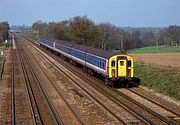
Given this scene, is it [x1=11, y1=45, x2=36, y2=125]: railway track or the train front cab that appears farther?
the train front cab

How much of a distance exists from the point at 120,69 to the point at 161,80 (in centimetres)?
315

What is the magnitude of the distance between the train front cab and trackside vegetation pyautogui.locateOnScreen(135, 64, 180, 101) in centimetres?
194

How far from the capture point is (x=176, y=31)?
5010 inches

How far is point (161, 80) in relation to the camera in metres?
25.7

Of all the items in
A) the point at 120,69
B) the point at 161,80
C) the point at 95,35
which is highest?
the point at 95,35

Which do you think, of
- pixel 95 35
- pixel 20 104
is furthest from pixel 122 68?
pixel 95 35

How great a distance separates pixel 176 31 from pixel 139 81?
103 m

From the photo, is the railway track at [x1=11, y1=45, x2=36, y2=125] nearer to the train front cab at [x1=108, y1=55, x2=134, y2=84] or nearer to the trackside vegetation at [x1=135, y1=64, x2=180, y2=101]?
the train front cab at [x1=108, y1=55, x2=134, y2=84]

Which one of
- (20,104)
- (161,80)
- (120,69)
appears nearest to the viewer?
(20,104)

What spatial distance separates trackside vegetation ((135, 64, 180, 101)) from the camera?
22969mm

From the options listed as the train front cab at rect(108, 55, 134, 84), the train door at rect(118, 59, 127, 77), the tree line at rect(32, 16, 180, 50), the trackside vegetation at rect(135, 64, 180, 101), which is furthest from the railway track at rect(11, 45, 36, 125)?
the tree line at rect(32, 16, 180, 50)

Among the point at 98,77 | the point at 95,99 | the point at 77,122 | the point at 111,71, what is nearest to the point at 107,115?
the point at 77,122

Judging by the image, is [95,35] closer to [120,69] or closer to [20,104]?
[120,69]

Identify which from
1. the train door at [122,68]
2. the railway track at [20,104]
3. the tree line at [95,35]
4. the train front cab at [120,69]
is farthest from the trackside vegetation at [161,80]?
the tree line at [95,35]
